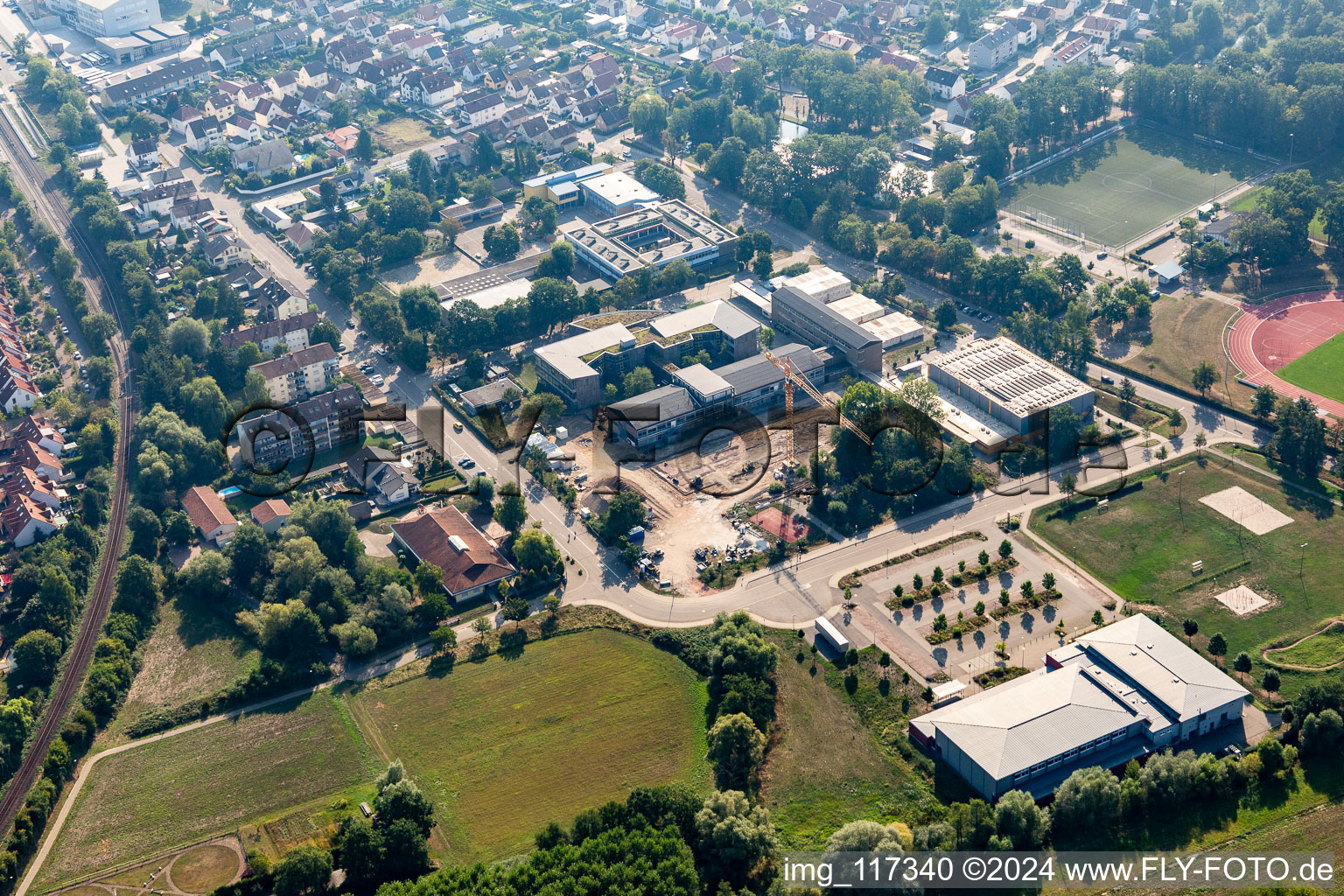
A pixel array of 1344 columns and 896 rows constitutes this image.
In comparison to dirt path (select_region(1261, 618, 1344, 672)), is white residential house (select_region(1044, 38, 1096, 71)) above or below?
above

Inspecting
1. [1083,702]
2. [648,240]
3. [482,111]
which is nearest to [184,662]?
[1083,702]

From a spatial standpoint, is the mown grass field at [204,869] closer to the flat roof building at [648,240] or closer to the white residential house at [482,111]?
the flat roof building at [648,240]

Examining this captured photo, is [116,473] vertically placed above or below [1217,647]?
above

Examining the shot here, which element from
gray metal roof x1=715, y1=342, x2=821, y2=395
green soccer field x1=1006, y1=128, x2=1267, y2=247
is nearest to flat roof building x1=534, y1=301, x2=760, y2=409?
gray metal roof x1=715, y1=342, x2=821, y2=395

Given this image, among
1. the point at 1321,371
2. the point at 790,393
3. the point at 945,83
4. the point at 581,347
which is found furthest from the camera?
the point at 945,83

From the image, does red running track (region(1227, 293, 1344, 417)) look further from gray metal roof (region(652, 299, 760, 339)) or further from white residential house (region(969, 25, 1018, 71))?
white residential house (region(969, 25, 1018, 71))

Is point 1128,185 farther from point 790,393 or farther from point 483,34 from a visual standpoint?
point 483,34
